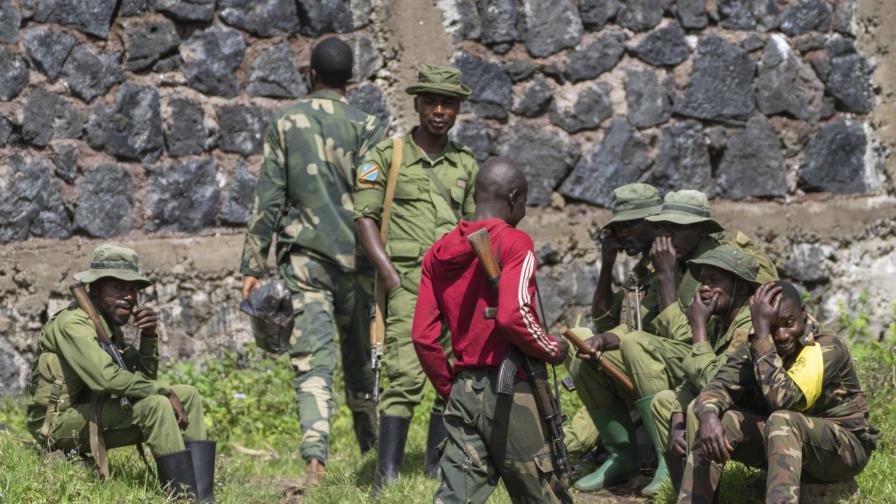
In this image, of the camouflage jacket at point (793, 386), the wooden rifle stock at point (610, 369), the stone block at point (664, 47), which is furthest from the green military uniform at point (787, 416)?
the stone block at point (664, 47)

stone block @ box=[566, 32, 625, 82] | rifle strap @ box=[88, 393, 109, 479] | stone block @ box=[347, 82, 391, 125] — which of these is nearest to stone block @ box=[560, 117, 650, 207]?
stone block @ box=[566, 32, 625, 82]

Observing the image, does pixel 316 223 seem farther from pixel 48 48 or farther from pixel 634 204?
pixel 48 48

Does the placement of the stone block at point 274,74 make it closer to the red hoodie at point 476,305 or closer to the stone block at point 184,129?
the stone block at point 184,129

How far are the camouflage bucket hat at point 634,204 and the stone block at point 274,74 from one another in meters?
2.48

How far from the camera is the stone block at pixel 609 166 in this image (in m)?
8.39

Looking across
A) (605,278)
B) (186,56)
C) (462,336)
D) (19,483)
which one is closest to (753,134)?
(605,278)

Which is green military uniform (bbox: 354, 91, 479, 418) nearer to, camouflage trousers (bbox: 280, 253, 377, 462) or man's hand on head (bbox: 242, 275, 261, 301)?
camouflage trousers (bbox: 280, 253, 377, 462)

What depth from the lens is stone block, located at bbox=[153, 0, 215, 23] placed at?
306 inches

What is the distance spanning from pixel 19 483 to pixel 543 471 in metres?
2.12

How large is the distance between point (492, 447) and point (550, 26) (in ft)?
13.5

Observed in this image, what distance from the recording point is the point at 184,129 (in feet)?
25.7

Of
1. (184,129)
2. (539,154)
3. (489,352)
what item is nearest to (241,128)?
(184,129)

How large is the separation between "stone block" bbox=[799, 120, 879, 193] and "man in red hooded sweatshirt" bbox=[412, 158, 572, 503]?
4270 millimetres

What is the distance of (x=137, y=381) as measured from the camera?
5676 millimetres
